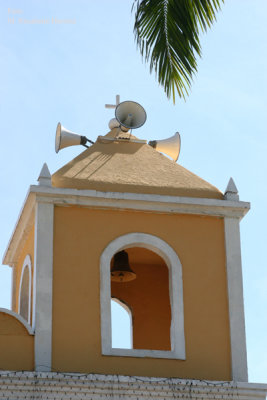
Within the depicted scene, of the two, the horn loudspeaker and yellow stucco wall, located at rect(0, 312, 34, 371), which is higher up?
Result: the horn loudspeaker

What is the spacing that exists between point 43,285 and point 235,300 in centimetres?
267

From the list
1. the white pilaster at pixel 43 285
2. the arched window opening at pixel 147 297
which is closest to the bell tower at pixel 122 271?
the white pilaster at pixel 43 285

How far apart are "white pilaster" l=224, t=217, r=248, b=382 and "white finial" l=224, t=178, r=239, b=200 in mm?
312

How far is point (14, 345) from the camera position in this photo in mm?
16031

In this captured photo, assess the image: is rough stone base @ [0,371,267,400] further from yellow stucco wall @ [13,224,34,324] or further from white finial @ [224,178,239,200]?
white finial @ [224,178,239,200]

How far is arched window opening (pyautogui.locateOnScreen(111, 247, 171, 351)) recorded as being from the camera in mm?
18688

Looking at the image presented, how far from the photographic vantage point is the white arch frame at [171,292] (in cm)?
1634

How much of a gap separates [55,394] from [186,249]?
2.96 m

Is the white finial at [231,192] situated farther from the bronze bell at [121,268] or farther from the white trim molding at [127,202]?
the bronze bell at [121,268]

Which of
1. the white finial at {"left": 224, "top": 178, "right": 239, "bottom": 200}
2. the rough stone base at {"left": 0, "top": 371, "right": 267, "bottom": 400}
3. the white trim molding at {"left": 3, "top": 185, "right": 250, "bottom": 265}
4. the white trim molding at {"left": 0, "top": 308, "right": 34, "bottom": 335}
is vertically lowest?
the rough stone base at {"left": 0, "top": 371, "right": 267, "bottom": 400}

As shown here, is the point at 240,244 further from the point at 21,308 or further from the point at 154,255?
the point at 21,308

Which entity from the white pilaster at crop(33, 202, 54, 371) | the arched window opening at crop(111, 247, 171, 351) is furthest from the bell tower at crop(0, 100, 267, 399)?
the arched window opening at crop(111, 247, 171, 351)

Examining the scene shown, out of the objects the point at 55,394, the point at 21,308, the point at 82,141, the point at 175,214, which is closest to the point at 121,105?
the point at 82,141

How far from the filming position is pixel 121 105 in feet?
60.4
